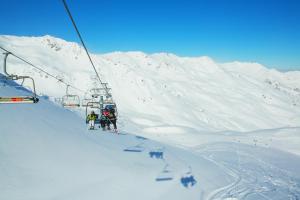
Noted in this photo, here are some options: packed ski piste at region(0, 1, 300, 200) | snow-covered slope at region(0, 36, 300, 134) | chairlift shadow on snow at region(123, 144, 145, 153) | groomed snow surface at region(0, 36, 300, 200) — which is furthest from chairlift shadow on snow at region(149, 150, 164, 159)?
snow-covered slope at region(0, 36, 300, 134)

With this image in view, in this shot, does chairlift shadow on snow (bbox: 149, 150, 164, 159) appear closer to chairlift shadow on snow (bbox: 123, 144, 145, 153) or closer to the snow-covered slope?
chairlift shadow on snow (bbox: 123, 144, 145, 153)

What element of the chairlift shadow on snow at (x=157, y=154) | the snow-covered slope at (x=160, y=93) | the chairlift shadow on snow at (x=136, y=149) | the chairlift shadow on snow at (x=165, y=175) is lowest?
the chairlift shadow on snow at (x=165, y=175)

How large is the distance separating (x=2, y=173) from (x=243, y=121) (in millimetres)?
63340

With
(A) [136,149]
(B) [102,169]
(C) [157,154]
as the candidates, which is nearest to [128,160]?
(B) [102,169]

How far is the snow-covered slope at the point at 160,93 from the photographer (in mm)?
59403

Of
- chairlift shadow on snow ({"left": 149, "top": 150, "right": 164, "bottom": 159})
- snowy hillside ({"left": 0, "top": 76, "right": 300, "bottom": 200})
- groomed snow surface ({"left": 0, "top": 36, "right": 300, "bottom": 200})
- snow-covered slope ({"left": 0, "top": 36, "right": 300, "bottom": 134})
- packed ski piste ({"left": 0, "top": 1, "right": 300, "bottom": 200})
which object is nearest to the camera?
snowy hillside ({"left": 0, "top": 76, "right": 300, "bottom": 200})

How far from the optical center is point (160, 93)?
72.4 meters

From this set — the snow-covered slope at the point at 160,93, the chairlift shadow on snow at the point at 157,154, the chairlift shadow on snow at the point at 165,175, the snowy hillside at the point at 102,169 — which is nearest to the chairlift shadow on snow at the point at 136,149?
the snowy hillside at the point at 102,169

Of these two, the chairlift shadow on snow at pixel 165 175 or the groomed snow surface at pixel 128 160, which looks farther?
the chairlift shadow on snow at pixel 165 175

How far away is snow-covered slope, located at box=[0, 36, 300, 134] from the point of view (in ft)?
195

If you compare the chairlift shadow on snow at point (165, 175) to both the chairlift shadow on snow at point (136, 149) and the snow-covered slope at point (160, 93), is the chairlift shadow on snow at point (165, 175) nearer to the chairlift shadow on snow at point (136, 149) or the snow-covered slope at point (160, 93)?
the chairlift shadow on snow at point (136, 149)

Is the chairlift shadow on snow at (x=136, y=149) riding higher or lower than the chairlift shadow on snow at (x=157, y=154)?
higher

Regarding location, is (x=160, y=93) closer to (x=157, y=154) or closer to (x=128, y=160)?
(x=157, y=154)

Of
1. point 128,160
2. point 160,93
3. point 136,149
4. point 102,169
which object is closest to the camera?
point 102,169
